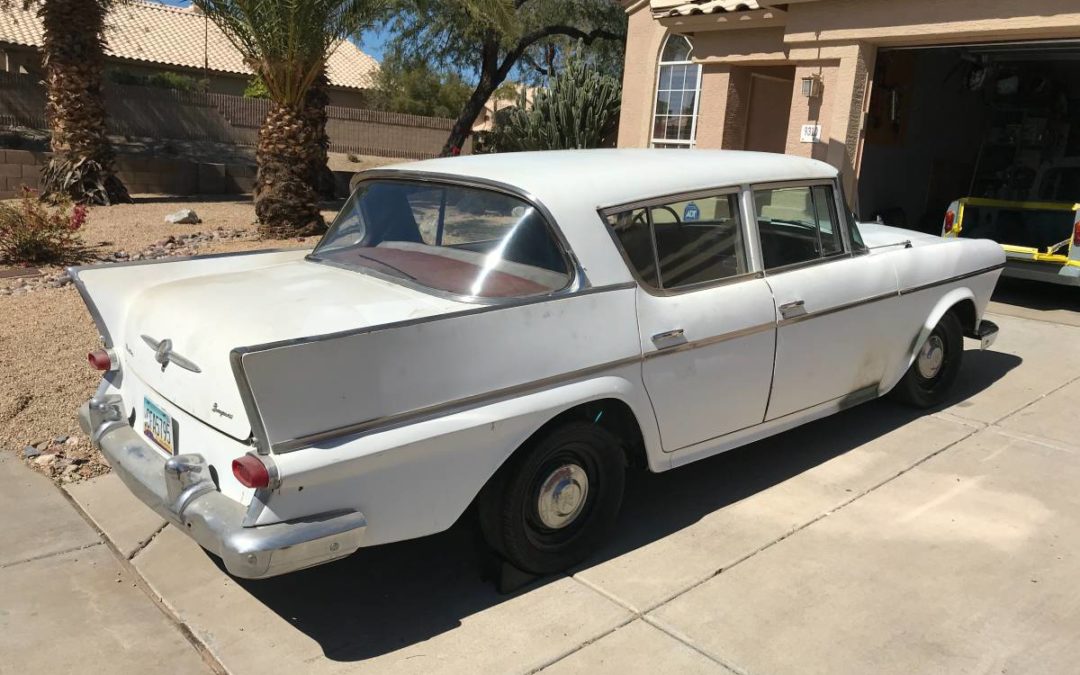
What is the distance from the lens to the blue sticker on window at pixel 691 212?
3957 mm

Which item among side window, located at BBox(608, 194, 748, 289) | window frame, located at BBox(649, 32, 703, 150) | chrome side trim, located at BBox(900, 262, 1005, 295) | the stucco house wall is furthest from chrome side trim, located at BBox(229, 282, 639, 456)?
window frame, located at BBox(649, 32, 703, 150)

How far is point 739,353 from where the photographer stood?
394 cm

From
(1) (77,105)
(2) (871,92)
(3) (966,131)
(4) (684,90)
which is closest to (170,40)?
(1) (77,105)

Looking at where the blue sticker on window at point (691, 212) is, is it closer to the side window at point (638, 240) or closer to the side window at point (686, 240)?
the side window at point (686, 240)

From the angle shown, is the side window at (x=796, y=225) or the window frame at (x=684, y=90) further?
the window frame at (x=684, y=90)

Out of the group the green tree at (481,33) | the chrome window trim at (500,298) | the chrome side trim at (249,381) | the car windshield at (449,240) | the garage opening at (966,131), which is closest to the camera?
the chrome side trim at (249,381)

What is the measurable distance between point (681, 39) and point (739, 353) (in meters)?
11.1

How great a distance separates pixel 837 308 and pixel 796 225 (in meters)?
0.49

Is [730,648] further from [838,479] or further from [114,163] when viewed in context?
[114,163]

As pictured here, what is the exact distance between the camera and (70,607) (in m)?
3.40

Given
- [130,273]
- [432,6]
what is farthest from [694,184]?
[432,6]

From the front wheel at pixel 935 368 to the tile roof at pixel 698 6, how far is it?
6706 millimetres

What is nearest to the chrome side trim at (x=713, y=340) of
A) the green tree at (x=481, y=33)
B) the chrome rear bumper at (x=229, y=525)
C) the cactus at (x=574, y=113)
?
the chrome rear bumper at (x=229, y=525)

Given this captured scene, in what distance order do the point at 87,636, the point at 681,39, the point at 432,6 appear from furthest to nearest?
1. the point at 432,6
2. the point at 681,39
3. the point at 87,636
